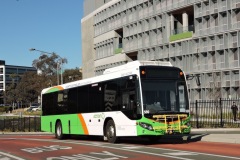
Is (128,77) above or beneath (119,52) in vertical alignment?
beneath

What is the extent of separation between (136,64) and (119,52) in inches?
2621

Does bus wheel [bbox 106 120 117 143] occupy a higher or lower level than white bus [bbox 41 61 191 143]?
lower

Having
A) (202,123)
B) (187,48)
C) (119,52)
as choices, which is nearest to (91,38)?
(119,52)

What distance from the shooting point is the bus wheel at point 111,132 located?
1886cm

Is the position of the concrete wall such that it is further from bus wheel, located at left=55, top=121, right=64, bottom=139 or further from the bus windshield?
the bus windshield

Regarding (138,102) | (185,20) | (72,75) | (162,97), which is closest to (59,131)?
(138,102)

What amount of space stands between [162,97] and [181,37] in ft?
165

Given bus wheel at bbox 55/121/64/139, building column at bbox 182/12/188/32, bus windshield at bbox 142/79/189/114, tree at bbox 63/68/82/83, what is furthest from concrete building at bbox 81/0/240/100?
tree at bbox 63/68/82/83

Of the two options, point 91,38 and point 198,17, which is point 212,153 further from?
point 91,38

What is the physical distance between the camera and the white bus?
1697 centimetres

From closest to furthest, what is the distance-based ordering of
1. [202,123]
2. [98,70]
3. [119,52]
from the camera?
[202,123]
[119,52]
[98,70]

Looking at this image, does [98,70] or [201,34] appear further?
[98,70]

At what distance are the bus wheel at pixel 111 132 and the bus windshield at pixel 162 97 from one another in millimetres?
2583

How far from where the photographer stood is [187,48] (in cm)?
6550
